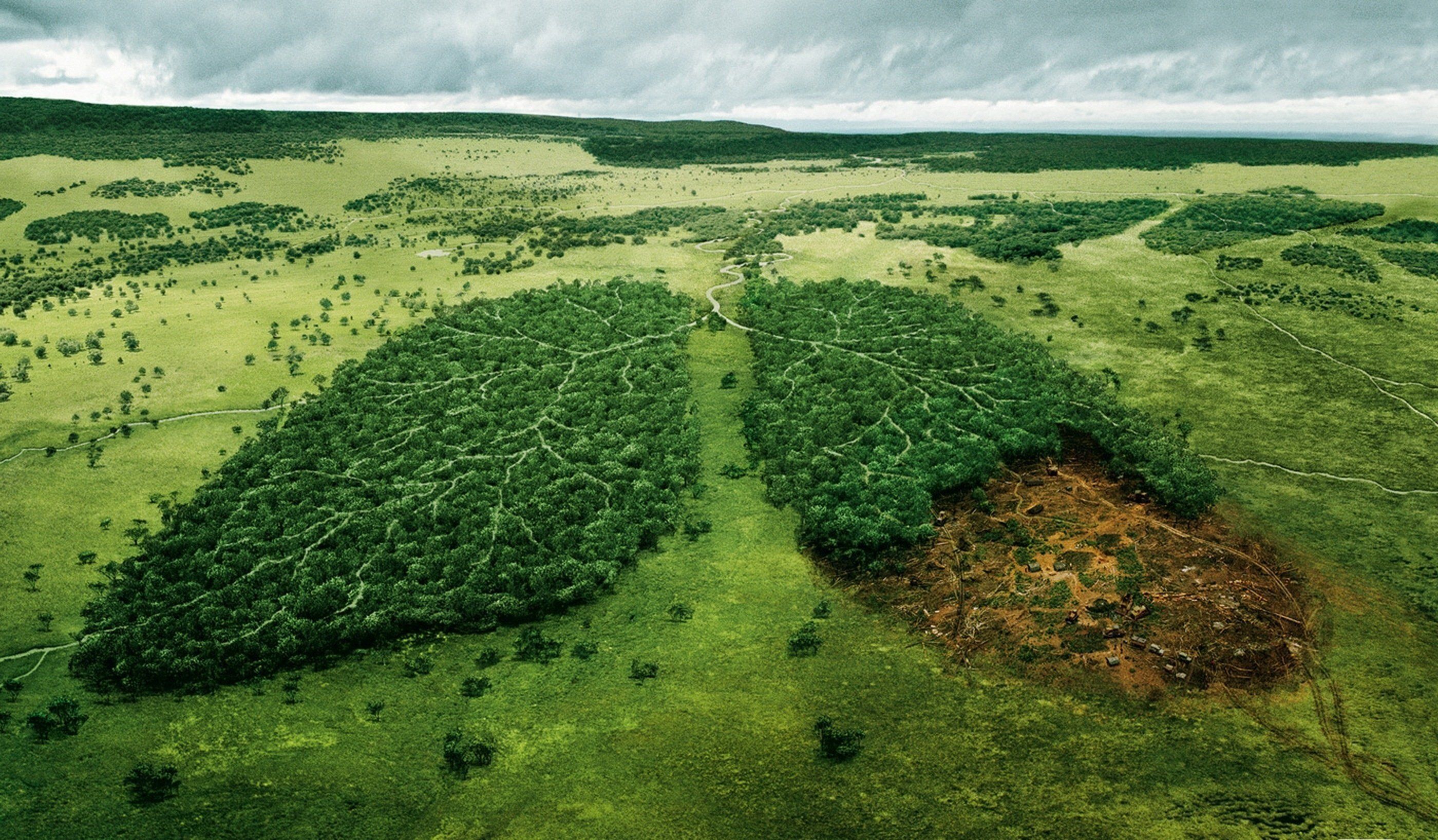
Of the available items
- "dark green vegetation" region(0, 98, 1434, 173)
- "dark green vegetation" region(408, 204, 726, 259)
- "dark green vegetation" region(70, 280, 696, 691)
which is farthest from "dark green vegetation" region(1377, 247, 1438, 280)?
"dark green vegetation" region(0, 98, 1434, 173)

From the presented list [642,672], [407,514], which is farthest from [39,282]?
[642,672]

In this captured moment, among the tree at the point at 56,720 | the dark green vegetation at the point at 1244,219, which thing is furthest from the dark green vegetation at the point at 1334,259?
the tree at the point at 56,720

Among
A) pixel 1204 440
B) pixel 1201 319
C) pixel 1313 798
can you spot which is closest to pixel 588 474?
pixel 1313 798

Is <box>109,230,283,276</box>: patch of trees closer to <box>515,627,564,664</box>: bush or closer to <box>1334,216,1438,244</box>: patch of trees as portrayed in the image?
<box>515,627,564,664</box>: bush

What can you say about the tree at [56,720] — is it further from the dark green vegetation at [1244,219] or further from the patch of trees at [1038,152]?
the patch of trees at [1038,152]

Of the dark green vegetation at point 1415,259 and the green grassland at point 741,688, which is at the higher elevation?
the dark green vegetation at point 1415,259

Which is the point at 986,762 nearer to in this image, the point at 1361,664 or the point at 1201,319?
the point at 1361,664

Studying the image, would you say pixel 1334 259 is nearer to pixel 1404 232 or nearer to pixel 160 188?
pixel 1404 232
